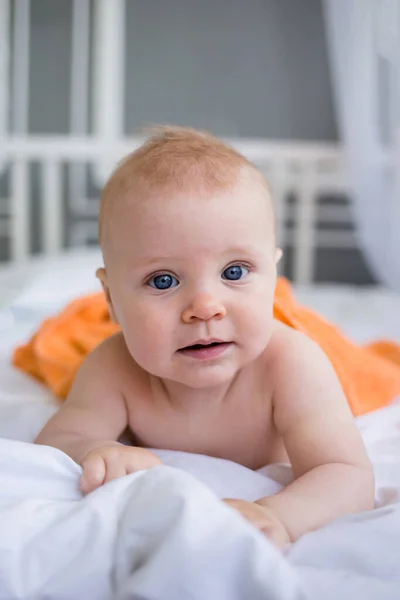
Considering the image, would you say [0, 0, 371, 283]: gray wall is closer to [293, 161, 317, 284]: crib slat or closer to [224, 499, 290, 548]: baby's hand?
[293, 161, 317, 284]: crib slat

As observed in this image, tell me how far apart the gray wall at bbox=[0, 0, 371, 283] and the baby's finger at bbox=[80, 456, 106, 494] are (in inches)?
91.2

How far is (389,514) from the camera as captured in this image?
64 cm

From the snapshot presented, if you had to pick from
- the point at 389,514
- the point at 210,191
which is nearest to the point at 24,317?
the point at 210,191

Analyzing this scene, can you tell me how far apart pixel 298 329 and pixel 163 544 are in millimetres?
549

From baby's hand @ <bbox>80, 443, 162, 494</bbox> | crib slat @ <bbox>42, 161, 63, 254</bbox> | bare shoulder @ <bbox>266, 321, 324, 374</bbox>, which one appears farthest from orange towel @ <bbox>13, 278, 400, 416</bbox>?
crib slat @ <bbox>42, 161, 63, 254</bbox>

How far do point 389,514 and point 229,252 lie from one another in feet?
0.94

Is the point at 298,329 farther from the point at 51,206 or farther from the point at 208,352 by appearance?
the point at 51,206

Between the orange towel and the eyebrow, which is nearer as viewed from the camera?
the eyebrow

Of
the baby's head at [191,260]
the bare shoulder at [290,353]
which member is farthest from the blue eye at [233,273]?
the bare shoulder at [290,353]

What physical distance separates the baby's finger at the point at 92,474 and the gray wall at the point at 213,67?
7.60 feet

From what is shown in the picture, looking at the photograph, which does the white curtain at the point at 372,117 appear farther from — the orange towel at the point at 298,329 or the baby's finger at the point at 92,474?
the baby's finger at the point at 92,474

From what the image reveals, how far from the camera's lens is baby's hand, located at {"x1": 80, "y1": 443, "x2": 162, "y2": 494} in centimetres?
65

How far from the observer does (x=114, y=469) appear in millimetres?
676

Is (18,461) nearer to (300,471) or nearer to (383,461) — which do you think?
(300,471)
